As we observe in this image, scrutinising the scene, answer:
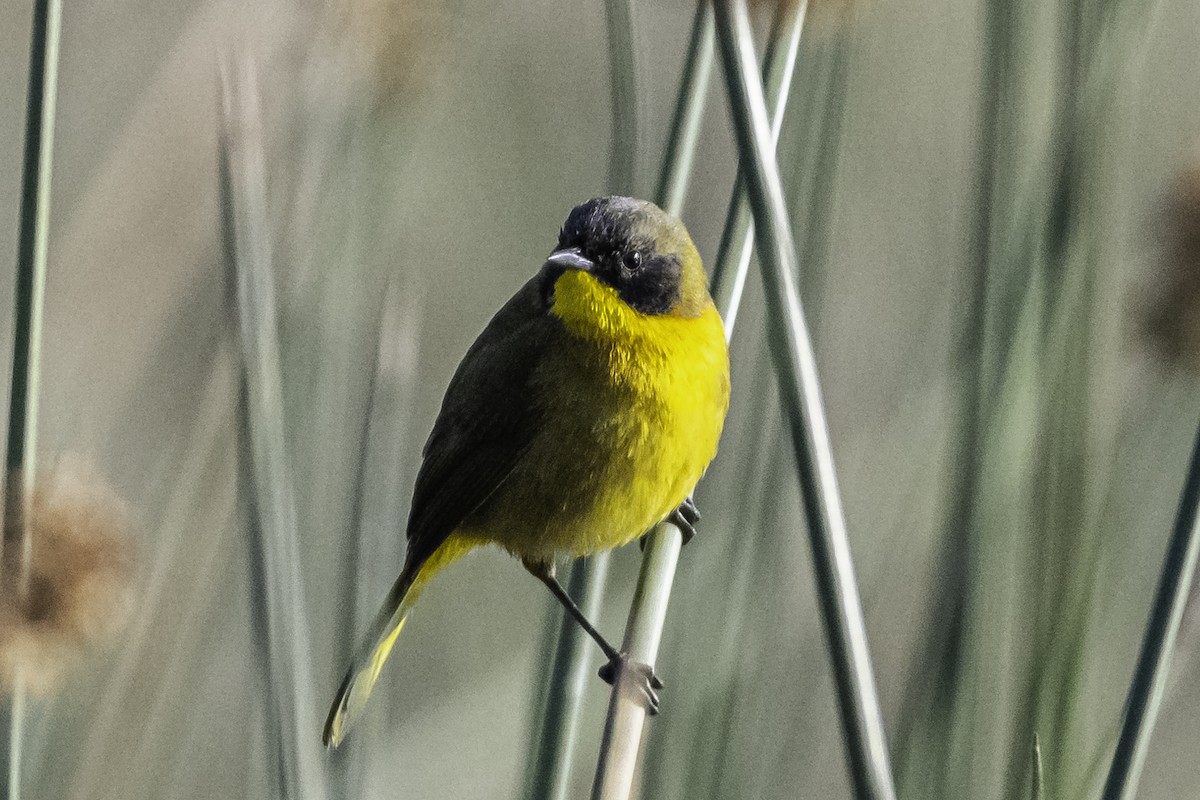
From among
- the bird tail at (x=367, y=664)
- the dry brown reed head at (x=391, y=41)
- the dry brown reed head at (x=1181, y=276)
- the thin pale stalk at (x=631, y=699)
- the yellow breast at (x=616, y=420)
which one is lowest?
the bird tail at (x=367, y=664)

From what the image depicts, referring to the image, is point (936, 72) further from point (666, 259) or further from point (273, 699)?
point (273, 699)

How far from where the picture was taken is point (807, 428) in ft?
3.56

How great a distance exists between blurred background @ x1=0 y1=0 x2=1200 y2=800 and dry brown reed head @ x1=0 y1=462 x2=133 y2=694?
0.05 metres

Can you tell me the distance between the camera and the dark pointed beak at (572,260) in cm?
220

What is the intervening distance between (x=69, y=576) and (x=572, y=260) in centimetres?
95

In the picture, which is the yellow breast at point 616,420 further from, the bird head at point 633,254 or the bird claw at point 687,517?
the bird claw at point 687,517

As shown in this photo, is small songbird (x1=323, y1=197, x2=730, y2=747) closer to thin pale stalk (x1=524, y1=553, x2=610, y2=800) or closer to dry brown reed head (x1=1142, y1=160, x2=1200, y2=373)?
thin pale stalk (x1=524, y1=553, x2=610, y2=800)

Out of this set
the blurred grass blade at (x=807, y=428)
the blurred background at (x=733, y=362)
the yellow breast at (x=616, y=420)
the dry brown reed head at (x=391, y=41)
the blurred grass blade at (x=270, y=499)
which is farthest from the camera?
the dry brown reed head at (x=391, y=41)

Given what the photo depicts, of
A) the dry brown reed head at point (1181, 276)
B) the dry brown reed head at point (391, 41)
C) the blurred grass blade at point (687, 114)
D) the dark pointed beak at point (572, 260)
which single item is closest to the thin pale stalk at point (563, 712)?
the blurred grass blade at point (687, 114)

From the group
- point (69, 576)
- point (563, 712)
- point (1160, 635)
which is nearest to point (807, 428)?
point (1160, 635)

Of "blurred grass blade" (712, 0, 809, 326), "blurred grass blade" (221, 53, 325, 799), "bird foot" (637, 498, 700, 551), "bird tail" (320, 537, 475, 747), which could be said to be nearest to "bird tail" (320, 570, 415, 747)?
"bird tail" (320, 537, 475, 747)

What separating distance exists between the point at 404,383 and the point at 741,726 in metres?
0.76

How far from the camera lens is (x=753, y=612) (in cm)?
192

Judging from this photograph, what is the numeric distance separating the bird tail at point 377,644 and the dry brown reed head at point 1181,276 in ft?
4.02
